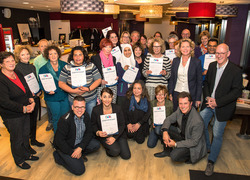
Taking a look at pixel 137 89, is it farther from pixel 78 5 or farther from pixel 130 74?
pixel 78 5

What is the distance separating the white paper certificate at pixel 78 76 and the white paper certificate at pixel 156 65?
111 cm

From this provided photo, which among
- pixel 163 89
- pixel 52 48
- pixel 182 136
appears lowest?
pixel 182 136

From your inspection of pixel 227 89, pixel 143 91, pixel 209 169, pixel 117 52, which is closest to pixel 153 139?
pixel 143 91

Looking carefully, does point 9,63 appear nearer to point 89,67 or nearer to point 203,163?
point 89,67

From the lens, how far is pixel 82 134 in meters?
2.92

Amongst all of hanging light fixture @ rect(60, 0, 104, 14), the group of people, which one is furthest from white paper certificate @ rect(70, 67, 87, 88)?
hanging light fixture @ rect(60, 0, 104, 14)

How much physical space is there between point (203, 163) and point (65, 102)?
7.38 feet

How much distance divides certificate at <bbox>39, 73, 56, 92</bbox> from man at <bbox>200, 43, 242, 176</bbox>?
7.18ft

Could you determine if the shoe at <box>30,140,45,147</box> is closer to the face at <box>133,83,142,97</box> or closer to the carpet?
the face at <box>133,83,142,97</box>

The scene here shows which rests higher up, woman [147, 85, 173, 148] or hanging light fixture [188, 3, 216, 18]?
hanging light fixture [188, 3, 216, 18]

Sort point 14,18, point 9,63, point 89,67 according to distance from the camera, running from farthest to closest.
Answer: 1. point 14,18
2. point 89,67
3. point 9,63

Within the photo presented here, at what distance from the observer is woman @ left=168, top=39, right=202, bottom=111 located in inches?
122

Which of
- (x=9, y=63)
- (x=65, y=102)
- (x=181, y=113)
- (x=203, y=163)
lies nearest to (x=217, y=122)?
(x=181, y=113)

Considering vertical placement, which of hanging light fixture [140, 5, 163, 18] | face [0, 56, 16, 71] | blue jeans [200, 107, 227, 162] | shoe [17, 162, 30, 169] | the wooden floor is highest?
hanging light fixture [140, 5, 163, 18]
